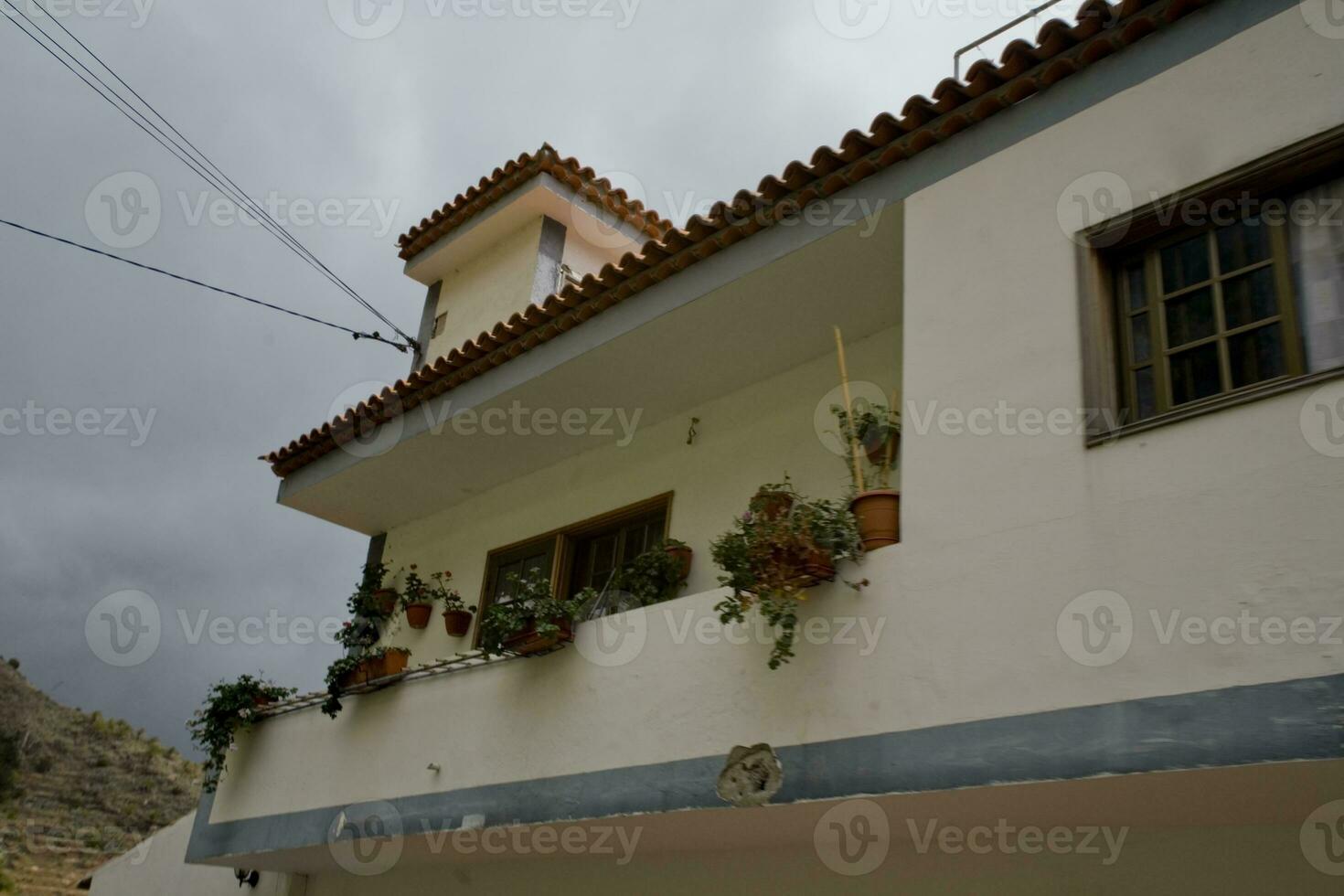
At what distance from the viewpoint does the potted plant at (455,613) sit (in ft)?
35.1

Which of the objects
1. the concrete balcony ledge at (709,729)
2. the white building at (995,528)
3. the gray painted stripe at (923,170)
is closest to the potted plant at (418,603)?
the concrete balcony ledge at (709,729)

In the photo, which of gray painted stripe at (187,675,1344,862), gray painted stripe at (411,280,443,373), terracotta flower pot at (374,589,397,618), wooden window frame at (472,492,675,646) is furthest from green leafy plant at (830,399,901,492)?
gray painted stripe at (411,280,443,373)

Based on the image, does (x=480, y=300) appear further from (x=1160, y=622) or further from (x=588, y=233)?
(x=1160, y=622)

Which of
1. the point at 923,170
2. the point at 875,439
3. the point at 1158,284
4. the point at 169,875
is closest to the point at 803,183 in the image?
the point at 923,170

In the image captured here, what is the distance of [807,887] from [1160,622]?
304 centimetres

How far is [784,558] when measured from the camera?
6.06m

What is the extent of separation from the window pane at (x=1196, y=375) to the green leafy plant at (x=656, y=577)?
3.96 m

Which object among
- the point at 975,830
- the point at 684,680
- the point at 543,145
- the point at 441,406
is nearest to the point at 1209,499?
the point at 975,830

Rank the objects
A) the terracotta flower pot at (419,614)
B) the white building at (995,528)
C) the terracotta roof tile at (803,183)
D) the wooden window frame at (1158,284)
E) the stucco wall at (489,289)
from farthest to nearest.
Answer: the stucco wall at (489,289) < the terracotta flower pot at (419,614) < the terracotta roof tile at (803,183) < the wooden window frame at (1158,284) < the white building at (995,528)

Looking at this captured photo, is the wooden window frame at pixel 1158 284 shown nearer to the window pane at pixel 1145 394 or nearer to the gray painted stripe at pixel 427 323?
the window pane at pixel 1145 394

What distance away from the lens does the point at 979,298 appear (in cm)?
627

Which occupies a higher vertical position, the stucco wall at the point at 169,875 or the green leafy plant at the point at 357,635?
the green leafy plant at the point at 357,635

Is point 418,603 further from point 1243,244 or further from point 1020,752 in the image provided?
point 1243,244

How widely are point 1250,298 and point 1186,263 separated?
418mm
